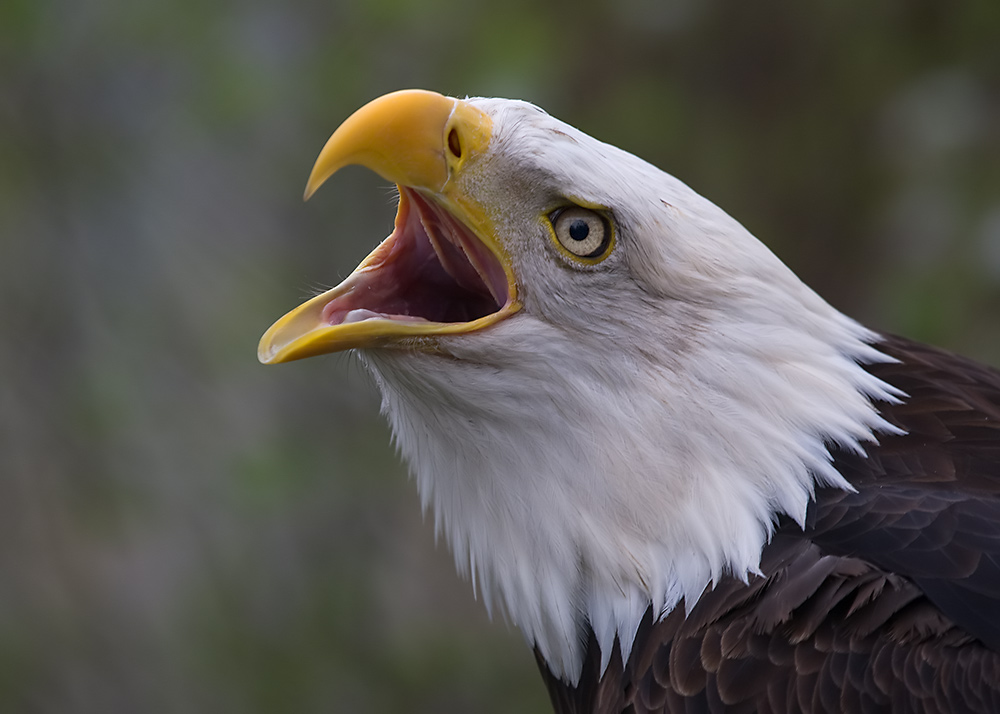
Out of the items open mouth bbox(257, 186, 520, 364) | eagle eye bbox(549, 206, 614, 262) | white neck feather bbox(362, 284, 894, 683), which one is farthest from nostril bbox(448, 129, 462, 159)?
white neck feather bbox(362, 284, 894, 683)

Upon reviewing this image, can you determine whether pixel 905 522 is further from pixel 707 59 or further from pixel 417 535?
pixel 417 535

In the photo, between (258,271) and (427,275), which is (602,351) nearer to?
(427,275)

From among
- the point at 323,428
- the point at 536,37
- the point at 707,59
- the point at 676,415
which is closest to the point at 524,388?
the point at 676,415

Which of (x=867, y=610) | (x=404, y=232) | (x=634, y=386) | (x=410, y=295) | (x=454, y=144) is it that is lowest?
(x=867, y=610)

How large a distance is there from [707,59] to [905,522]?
3796mm

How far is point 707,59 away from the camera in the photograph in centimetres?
537

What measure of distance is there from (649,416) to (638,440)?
2.0 inches

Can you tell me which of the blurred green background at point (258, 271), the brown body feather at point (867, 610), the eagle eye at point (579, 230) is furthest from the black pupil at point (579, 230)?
the blurred green background at point (258, 271)

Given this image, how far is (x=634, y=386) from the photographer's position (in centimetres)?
213

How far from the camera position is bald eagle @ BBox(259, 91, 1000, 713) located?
201cm

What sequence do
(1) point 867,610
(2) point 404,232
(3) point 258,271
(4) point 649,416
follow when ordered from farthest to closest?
(3) point 258,271 < (2) point 404,232 < (4) point 649,416 < (1) point 867,610

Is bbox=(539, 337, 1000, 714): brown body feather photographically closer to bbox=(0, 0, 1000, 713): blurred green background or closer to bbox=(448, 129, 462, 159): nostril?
bbox=(448, 129, 462, 159): nostril

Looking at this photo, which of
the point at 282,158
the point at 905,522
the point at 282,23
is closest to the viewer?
the point at 905,522

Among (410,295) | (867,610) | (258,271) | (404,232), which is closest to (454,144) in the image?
(404,232)
